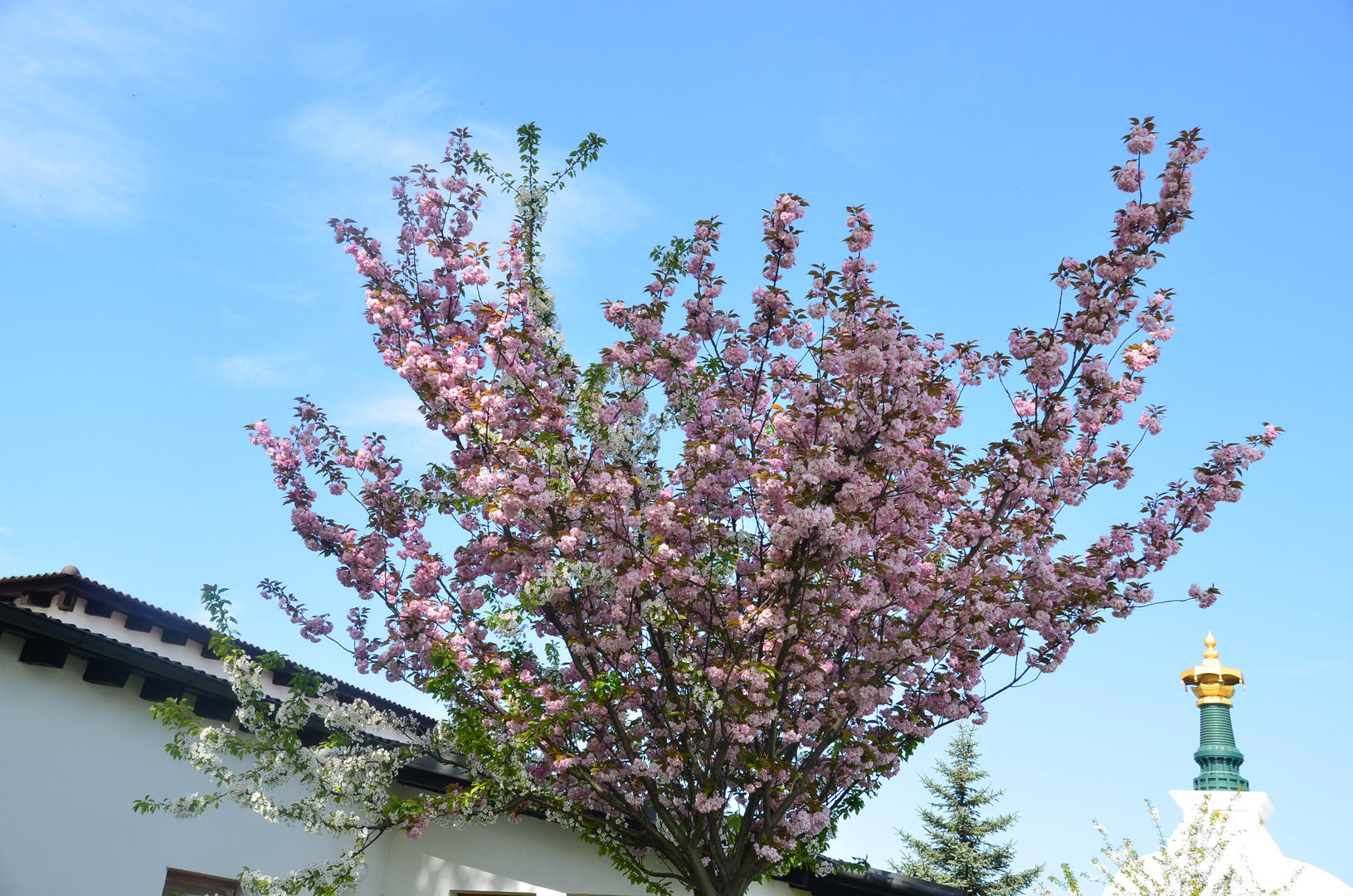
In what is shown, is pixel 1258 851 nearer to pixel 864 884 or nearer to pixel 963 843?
pixel 963 843

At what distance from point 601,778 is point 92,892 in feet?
13.1

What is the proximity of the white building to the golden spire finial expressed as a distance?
86.5ft

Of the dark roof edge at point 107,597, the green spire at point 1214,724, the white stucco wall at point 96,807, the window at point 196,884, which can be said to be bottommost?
the window at point 196,884

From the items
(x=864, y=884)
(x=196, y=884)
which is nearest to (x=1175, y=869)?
(x=864, y=884)

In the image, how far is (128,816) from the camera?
8.63 meters

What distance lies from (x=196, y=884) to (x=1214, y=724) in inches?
1259

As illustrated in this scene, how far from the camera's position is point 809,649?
8.86m

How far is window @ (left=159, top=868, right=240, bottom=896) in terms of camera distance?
9008 millimetres

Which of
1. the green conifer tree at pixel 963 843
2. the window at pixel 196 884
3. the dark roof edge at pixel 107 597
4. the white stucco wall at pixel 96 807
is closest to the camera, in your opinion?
the white stucco wall at pixel 96 807

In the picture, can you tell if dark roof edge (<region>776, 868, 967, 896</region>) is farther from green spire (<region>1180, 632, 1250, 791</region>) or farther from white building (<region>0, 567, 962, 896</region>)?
green spire (<region>1180, 632, 1250, 791</region>)

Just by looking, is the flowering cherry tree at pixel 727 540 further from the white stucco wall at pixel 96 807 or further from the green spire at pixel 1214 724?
the green spire at pixel 1214 724

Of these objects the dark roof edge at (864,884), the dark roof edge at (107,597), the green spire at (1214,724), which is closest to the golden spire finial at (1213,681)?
the green spire at (1214,724)

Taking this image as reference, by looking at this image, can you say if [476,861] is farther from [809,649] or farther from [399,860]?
[809,649]

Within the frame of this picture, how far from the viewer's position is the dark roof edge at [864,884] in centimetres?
1112
